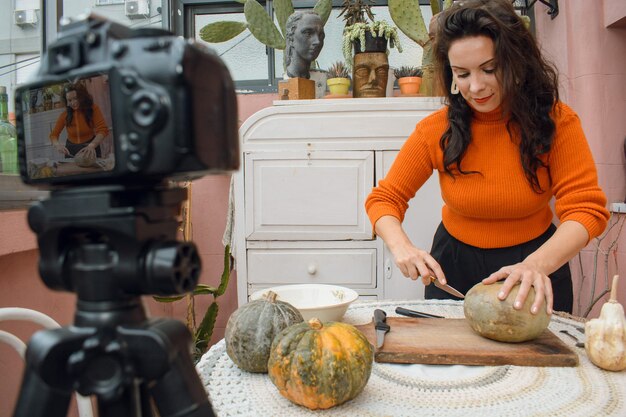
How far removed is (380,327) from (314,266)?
116 cm

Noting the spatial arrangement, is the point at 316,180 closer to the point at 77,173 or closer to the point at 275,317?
the point at 275,317

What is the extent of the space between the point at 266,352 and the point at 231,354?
67mm

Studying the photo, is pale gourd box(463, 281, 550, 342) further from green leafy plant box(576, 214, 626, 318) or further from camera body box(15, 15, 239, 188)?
green leafy plant box(576, 214, 626, 318)

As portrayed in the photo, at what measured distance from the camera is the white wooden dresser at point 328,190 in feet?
6.90

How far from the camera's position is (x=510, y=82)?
129cm

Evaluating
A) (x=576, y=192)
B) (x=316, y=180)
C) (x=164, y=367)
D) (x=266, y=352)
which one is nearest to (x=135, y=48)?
(x=164, y=367)

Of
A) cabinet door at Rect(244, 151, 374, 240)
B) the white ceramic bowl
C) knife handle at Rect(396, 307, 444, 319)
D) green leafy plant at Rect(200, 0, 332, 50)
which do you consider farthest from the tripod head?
green leafy plant at Rect(200, 0, 332, 50)

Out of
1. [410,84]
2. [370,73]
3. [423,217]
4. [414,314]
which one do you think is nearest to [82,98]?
[414,314]

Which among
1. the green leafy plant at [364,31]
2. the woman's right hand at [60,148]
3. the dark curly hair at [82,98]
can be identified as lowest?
the woman's right hand at [60,148]

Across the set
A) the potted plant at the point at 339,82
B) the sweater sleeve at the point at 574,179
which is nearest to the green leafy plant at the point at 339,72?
the potted plant at the point at 339,82

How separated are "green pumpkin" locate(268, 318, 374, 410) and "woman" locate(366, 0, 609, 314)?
0.48m

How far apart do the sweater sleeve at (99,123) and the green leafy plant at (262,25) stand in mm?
2288

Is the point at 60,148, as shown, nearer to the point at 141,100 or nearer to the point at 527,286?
the point at 141,100

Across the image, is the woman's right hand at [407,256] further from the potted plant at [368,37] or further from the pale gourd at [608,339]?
the potted plant at [368,37]
